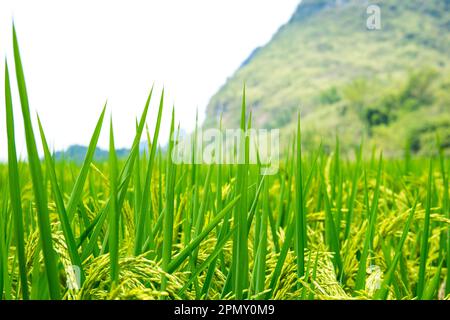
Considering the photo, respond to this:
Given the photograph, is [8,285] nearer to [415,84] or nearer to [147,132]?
[147,132]

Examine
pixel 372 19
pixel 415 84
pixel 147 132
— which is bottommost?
pixel 147 132

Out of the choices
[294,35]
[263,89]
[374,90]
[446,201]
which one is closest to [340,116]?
[374,90]

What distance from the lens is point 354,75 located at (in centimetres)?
7206

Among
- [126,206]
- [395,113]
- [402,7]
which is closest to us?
[126,206]

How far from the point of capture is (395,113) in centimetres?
4706

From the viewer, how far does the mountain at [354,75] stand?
1817 inches

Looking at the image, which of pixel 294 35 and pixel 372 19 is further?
pixel 294 35

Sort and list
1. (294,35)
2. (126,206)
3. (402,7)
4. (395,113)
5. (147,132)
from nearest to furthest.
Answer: (126,206) < (147,132) < (395,113) < (402,7) < (294,35)

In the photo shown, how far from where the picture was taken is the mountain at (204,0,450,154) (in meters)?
46.2
